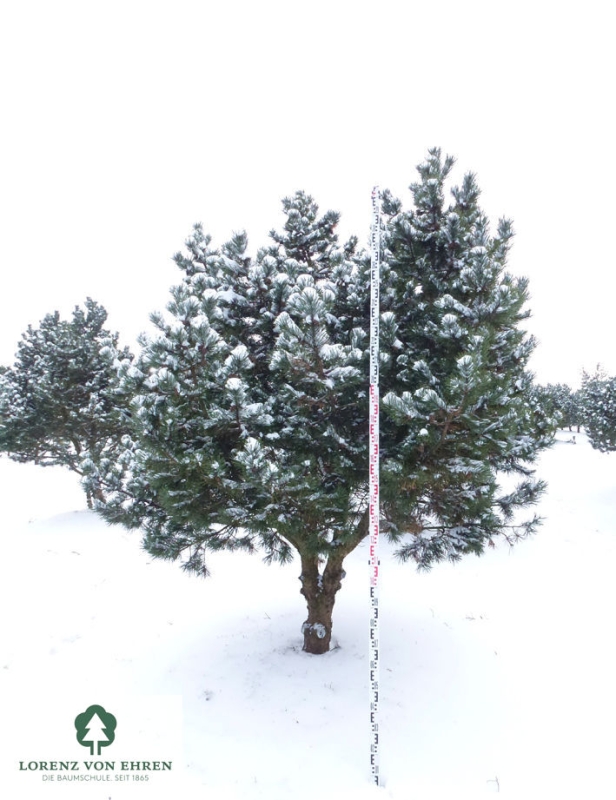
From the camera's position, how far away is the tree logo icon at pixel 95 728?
20.4 ft

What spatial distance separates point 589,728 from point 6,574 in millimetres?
14438

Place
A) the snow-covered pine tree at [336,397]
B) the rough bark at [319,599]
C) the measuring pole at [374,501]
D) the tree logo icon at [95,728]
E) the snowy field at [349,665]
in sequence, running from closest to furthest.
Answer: the measuring pole at [374,501]
the snow-covered pine tree at [336,397]
the snowy field at [349,665]
the tree logo icon at [95,728]
the rough bark at [319,599]

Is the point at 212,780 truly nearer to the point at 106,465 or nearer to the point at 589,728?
the point at 106,465

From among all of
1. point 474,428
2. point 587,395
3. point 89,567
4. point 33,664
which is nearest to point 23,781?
point 33,664

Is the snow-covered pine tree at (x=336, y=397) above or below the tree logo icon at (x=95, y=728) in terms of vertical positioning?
above

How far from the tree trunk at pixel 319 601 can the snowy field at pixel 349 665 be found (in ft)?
0.82

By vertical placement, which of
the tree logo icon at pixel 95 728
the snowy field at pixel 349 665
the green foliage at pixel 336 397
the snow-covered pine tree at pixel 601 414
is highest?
the snow-covered pine tree at pixel 601 414

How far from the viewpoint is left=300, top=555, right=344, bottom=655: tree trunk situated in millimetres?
8141

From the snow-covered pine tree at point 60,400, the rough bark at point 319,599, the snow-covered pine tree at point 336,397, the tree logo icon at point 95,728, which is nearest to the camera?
the snow-covered pine tree at point 336,397

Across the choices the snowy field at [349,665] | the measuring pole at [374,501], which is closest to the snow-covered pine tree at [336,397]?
the measuring pole at [374,501]

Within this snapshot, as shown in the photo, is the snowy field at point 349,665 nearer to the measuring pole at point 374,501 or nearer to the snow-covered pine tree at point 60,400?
the measuring pole at point 374,501

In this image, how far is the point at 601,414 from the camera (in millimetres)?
21141

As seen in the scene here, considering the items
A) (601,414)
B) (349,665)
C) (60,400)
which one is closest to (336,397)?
(349,665)

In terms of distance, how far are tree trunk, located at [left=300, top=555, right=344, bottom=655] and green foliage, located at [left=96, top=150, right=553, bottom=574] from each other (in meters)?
0.76
